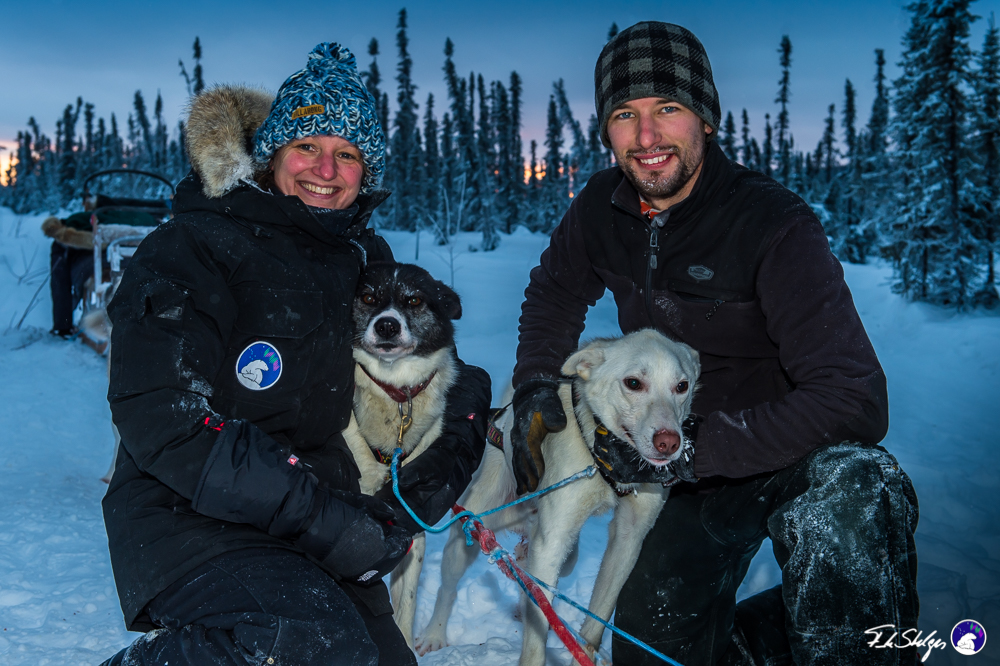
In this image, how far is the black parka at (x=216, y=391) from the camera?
1869mm

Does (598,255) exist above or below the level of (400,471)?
above

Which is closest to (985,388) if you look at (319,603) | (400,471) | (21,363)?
(400,471)

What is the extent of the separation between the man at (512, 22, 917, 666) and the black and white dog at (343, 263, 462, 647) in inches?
19.5

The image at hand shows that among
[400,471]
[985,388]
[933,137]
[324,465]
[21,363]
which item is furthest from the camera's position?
[933,137]

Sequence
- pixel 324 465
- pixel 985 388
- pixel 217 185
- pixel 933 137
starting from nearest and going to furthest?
pixel 217 185
pixel 324 465
pixel 985 388
pixel 933 137

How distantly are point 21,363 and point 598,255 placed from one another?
349 inches

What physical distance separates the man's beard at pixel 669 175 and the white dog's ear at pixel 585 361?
770 millimetres

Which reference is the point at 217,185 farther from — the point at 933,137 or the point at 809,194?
the point at 809,194

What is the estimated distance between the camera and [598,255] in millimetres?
3131

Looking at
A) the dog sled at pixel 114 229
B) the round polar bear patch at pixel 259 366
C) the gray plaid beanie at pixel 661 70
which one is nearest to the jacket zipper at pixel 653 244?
the gray plaid beanie at pixel 661 70

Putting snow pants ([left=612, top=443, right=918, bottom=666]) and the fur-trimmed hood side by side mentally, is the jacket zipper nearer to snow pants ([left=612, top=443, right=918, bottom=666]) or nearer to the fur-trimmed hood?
snow pants ([left=612, top=443, right=918, bottom=666])

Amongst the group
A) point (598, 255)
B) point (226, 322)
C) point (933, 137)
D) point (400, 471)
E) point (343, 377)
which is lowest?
point (400, 471)

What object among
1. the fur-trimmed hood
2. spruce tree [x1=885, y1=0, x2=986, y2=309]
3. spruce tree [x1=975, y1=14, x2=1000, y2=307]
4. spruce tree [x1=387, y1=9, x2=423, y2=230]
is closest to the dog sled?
the fur-trimmed hood

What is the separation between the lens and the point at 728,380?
2.87m
